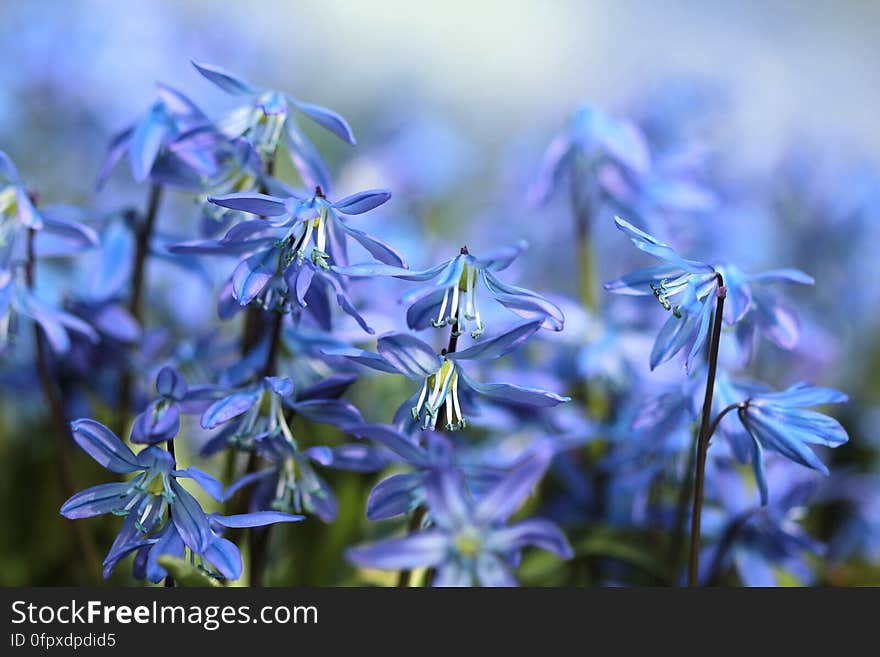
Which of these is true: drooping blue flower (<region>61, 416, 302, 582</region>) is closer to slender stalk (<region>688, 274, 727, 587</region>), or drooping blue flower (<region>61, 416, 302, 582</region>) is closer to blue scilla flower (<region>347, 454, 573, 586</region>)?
blue scilla flower (<region>347, 454, 573, 586</region>)

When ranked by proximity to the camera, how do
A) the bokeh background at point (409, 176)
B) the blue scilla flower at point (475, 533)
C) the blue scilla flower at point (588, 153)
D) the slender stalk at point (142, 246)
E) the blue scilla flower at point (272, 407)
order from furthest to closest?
the bokeh background at point (409, 176), the blue scilla flower at point (588, 153), the slender stalk at point (142, 246), the blue scilla flower at point (272, 407), the blue scilla flower at point (475, 533)

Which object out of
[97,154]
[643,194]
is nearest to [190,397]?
[643,194]

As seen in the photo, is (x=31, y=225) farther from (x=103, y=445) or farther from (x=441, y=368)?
(x=441, y=368)

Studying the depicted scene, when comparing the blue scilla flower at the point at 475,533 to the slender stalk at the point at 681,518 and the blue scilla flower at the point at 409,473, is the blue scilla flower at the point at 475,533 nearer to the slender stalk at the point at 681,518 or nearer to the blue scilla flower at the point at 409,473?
the blue scilla flower at the point at 409,473

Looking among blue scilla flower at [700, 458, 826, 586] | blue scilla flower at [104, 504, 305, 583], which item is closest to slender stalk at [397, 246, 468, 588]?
blue scilla flower at [104, 504, 305, 583]

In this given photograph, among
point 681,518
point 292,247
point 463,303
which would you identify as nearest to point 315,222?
point 292,247

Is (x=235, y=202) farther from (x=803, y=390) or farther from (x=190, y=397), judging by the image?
(x=803, y=390)

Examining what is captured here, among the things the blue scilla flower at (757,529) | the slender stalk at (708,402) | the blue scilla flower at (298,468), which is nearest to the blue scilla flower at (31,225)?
the blue scilla flower at (298,468)

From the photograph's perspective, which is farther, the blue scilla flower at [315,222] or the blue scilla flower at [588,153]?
the blue scilla flower at [588,153]
